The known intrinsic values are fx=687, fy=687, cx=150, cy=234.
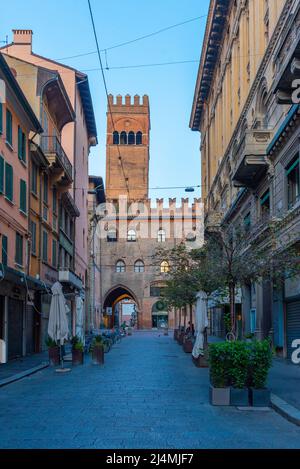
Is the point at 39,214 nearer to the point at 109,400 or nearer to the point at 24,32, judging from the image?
the point at 24,32

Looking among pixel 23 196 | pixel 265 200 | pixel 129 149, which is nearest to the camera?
pixel 265 200

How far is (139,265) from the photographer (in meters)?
78.2

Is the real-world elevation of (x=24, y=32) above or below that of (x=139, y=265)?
above

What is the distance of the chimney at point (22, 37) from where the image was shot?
40.2 m

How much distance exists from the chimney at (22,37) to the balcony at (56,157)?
8014 mm

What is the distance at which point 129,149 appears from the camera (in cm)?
9081

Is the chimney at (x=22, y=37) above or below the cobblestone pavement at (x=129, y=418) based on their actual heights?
above

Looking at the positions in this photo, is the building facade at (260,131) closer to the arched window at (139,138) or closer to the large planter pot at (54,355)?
the large planter pot at (54,355)

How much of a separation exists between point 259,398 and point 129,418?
8.40 feet

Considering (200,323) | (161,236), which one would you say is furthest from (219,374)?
(161,236)

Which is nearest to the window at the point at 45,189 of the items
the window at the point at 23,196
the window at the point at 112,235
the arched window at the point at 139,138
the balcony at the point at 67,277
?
the balcony at the point at 67,277

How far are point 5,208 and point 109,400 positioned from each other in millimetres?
12474

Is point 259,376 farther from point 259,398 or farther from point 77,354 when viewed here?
point 77,354
